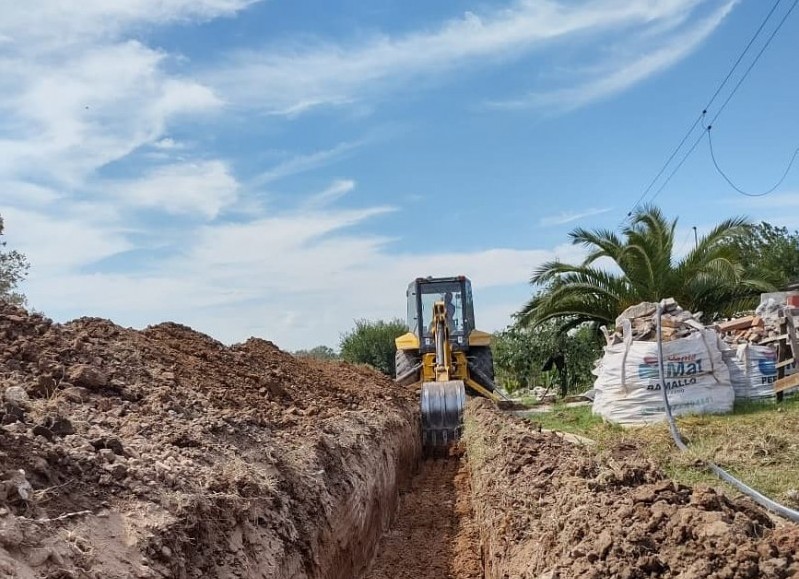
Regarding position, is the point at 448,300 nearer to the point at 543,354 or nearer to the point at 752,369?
the point at 752,369

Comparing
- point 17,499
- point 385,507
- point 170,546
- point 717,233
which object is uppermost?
point 717,233

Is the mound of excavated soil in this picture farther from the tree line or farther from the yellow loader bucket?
the tree line

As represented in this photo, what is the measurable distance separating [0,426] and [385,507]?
17.7 ft

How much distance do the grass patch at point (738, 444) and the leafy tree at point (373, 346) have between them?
3077 cm

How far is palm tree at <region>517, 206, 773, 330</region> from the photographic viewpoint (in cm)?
1550

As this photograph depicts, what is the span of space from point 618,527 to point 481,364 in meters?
12.2

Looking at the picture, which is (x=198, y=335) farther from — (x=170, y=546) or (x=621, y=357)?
(x=170, y=546)

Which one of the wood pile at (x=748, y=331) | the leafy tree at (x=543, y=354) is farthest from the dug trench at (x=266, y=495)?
the leafy tree at (x=543, y=354)

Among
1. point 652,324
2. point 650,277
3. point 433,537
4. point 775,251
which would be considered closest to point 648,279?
point 650,277

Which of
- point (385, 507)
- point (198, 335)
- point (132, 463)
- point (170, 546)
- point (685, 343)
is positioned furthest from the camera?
point (198, 335)

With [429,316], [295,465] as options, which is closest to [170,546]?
[295,465]

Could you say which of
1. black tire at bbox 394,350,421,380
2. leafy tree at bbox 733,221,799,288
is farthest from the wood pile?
leafy tree at bbox 733,221,799,288

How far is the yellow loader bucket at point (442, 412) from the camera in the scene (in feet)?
41.5

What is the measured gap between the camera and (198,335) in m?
11.2
